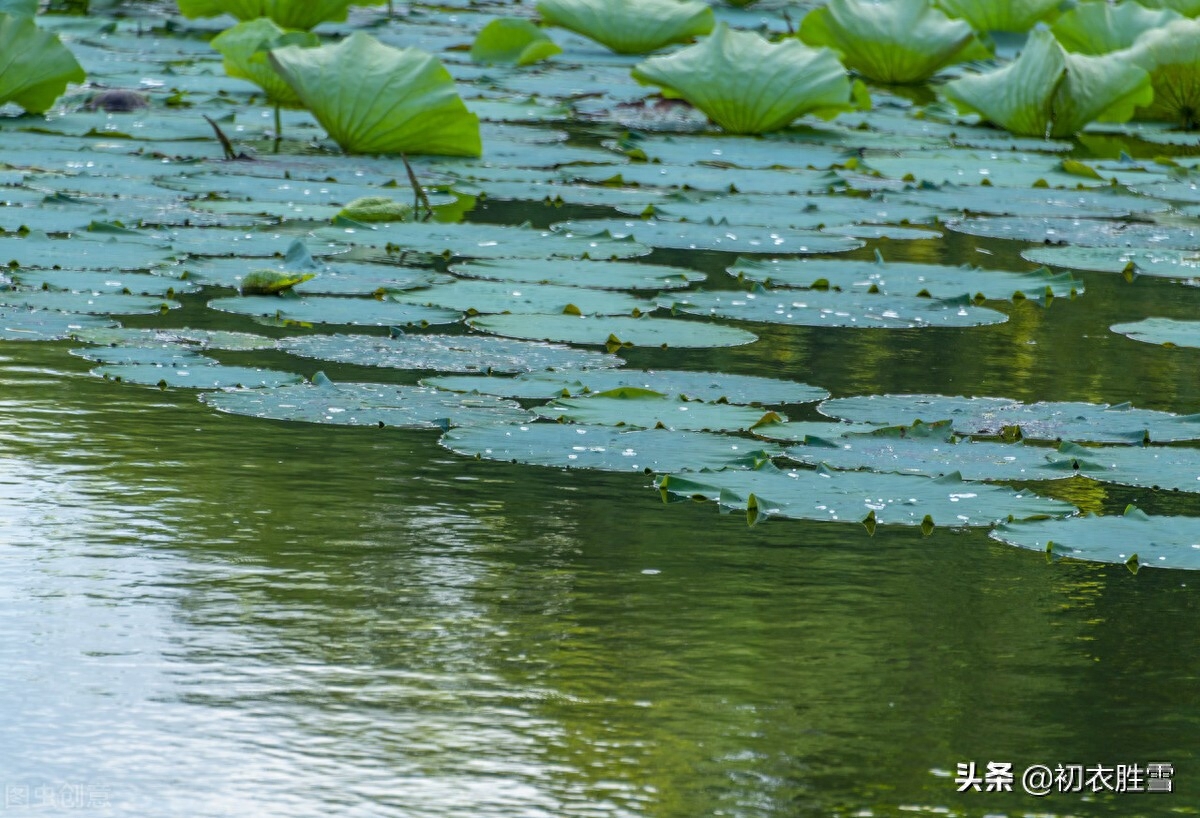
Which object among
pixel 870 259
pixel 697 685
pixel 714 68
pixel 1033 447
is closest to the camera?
pixel 697 685

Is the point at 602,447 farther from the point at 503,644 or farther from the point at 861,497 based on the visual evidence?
the point at 503,644

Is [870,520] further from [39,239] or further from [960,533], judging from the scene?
[39,239]

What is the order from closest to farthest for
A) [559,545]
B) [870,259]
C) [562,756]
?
[562,756] → [559,545] → [870,259]

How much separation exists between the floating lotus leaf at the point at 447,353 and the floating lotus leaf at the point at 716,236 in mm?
1539

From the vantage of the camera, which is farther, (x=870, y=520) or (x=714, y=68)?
(x=714, y=68)

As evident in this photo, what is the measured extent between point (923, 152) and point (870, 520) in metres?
5.51

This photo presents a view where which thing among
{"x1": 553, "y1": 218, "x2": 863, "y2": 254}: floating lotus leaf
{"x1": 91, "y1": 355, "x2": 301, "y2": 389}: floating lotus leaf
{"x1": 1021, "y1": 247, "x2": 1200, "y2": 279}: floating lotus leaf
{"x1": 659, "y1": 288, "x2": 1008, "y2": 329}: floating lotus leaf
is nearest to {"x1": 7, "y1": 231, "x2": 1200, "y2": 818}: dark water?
{"x1": 91, "y1": 355, "x2": 301, "y2": 389}: floating lotus leaf

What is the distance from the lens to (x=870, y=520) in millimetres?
3084

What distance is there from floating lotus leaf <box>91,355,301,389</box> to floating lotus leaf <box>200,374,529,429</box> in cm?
7

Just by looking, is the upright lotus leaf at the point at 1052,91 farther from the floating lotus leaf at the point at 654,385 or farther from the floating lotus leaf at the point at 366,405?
the floating lotus leaf at the point at 366,405

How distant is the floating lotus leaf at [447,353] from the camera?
410 cm

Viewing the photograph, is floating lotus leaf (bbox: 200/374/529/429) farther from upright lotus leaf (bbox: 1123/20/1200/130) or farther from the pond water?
upright lotus leaf (bbox: 1123/20/1200/130)

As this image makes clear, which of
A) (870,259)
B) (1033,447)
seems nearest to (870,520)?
(1033,447)

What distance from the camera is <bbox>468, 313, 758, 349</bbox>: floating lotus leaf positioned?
4418 mm
